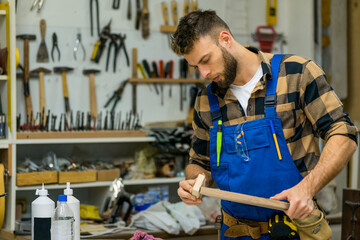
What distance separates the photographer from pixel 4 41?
4.18 metres

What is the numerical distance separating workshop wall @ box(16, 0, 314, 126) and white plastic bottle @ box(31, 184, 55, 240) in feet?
8.28

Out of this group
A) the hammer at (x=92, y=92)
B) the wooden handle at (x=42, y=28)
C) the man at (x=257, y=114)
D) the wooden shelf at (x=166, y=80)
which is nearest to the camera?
the man at (x=257, y=114)

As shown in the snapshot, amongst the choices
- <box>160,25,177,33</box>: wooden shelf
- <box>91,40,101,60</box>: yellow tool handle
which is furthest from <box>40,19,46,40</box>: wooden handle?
<box>160,25,177,33</box>: wooden shelf

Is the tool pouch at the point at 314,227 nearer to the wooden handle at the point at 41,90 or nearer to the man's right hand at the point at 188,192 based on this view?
the man's right hand at the point at 188,192

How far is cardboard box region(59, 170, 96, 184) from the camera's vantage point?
167 inches

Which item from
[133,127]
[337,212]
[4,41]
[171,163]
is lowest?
[337,212]

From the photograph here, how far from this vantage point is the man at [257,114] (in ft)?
7.09

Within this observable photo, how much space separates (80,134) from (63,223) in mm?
2305

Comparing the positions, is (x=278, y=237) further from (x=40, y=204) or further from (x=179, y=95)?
(x=179, y=95)

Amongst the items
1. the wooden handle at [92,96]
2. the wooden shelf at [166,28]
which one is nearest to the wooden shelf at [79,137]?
the wooden handle at [92,96]

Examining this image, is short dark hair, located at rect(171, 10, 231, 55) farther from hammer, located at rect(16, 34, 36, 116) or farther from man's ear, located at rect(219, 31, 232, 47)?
hammer, located at rect(16, 34, 36, 116)

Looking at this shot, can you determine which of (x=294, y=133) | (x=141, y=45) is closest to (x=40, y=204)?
(x=294, y=133)

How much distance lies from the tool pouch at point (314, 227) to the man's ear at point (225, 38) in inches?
29.1

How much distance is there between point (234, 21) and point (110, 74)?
4.47 ft
